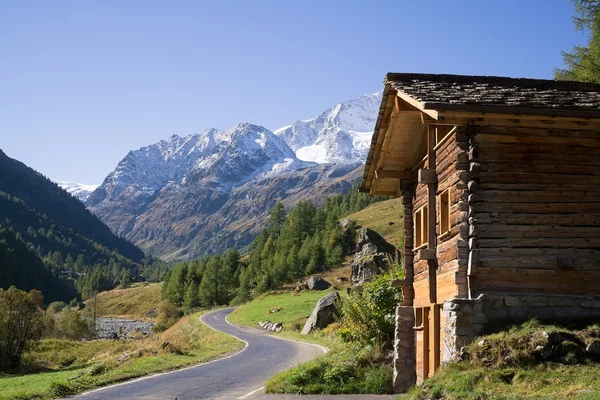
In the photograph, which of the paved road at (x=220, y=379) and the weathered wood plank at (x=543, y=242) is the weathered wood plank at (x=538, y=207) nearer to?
the weathered wood plank at (x=543, y=242)

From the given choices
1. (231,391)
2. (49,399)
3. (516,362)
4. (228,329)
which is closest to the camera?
(516,362)

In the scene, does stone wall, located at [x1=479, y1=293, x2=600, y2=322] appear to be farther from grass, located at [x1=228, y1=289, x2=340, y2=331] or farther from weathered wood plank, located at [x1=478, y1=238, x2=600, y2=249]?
grass, located at [x1=228, y1=289, x2=340, y2=331]

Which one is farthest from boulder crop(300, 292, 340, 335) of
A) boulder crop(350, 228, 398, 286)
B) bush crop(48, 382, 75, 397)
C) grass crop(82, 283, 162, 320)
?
grass crop(82, 283, 162, 320)

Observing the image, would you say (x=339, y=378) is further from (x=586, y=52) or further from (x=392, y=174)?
(x=586, y=52)

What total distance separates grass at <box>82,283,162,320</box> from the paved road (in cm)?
11064

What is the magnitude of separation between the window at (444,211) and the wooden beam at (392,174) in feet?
15.7

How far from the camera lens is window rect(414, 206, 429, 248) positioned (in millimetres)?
18188

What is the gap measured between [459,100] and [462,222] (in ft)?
9.26

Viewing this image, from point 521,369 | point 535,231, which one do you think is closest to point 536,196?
point 535,231

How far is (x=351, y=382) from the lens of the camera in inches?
715

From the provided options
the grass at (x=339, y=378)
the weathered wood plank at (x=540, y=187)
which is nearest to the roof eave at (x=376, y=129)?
the weathered wood plank at (x=540, y=187)

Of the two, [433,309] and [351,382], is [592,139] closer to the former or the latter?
[433,309]

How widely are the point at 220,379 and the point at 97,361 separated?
19.0 meters

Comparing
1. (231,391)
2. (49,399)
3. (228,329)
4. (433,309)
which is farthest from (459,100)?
(228,329)
